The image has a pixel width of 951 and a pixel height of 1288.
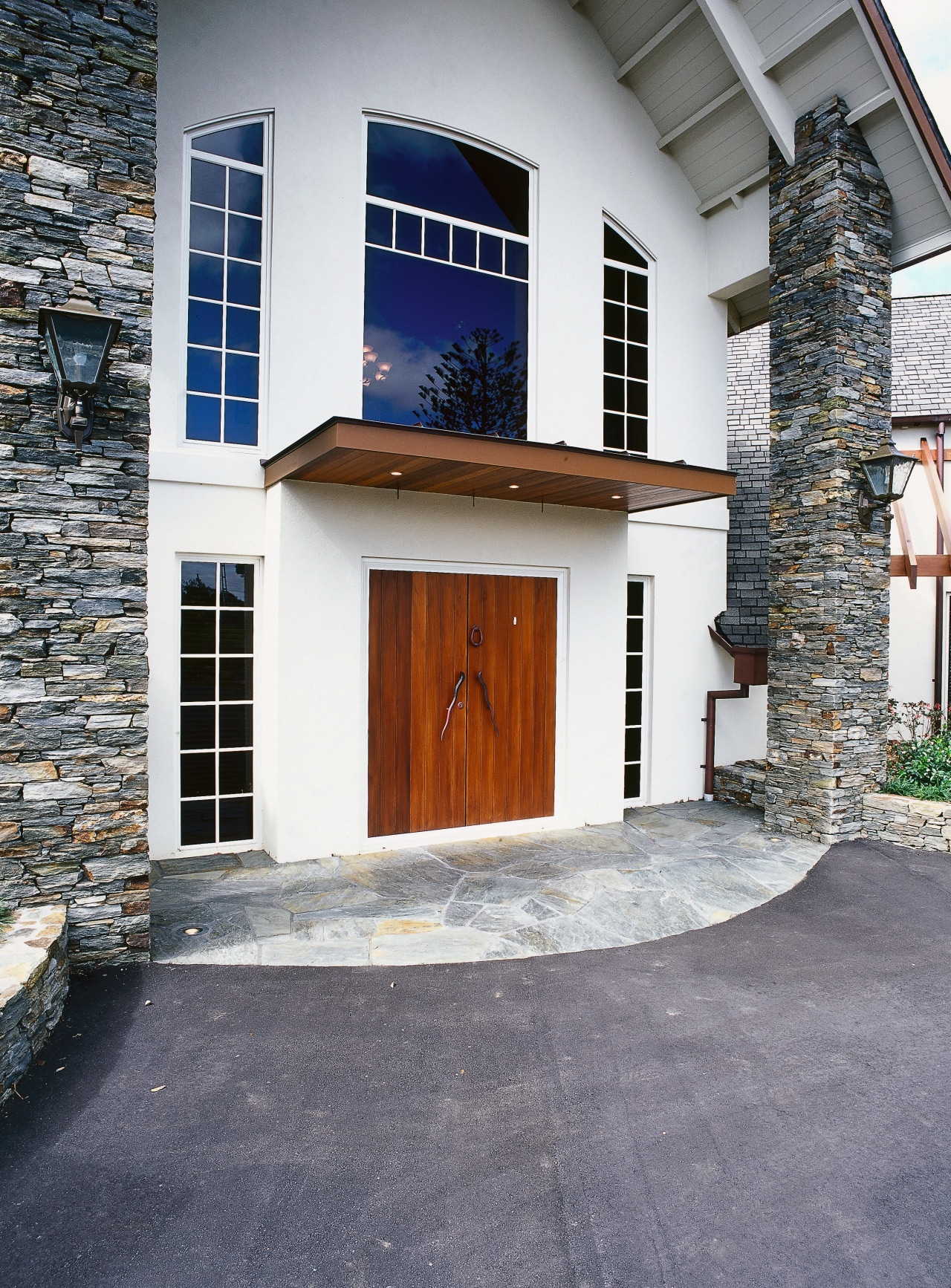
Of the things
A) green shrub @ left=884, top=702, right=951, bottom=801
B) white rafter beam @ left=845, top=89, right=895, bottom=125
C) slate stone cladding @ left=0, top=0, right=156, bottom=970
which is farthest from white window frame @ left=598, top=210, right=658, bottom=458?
slate stone cladding @ left=0, top=0, right=156, bottom=970

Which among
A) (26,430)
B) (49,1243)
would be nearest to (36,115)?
(26,430)

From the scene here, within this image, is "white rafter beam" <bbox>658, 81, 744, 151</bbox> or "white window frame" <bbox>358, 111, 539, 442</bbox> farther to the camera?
"white rafter beam" <bbox>658, 81, 744, 151</bbox>

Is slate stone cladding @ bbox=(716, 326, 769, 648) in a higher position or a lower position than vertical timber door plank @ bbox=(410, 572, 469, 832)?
higher

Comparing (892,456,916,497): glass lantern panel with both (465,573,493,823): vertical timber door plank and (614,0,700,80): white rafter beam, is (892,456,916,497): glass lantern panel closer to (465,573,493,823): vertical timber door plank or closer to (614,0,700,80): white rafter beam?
(465,573,493,823): vertical timber door plank

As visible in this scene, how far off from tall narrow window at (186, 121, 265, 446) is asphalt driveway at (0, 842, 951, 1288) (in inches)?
153

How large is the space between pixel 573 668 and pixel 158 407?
388 centimetres

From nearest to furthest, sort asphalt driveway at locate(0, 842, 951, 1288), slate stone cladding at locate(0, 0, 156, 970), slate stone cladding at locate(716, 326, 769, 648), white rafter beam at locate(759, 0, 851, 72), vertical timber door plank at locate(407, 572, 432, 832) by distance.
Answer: asphalt driveway at locate(0, 842, 951, 1288), slate stone cladding at locate(0, 0, 156, 970), white rafter beam at locate(759, 0, 851, 72), vertical timber door plank at locate(407, 572, 432, 832), slate stone cladding at locate(716, 326, 769, 648)

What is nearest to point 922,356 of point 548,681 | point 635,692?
point 635,692

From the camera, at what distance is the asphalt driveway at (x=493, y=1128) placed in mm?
2332

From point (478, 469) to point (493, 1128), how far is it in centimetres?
378

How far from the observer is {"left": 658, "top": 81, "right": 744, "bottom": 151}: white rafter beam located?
712cm

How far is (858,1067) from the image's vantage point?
11.1 feet

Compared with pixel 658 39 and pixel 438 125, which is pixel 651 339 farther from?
pixel 438 125

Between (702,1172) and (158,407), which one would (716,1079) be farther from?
(158,407)
